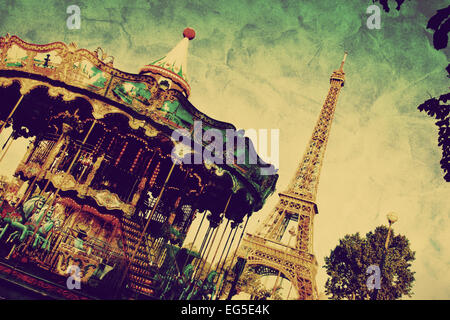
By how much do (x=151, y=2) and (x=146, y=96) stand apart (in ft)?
81.1

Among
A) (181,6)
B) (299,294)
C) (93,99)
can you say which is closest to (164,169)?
(93,99)

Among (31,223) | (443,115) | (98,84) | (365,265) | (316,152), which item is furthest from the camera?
(316,152)

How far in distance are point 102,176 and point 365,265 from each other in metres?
25.4

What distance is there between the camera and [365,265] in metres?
27.6

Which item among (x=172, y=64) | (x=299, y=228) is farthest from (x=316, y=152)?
(x=172, y=64)

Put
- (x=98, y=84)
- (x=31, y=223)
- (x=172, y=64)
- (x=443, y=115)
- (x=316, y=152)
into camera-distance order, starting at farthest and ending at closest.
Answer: (x=316, y=152), (x=172, y=64), (x=98, y=84), (x=31, y=223), (x=443, y=115)

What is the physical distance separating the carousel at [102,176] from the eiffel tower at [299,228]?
17.0 metres

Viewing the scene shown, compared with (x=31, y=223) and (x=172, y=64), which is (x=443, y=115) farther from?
(x=172, y=64)

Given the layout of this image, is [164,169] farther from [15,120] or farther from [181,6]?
[181,6]

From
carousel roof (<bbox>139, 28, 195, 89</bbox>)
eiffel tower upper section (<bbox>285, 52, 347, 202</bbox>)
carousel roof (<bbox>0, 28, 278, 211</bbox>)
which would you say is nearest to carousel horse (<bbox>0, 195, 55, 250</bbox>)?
carousel roof (<bbox>0, 28, 278, 211</bbox>)

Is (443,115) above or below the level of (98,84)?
below

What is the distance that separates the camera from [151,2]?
30.0 meters

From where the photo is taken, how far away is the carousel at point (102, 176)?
9.02 m

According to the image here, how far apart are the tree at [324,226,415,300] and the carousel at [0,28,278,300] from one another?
64.5ft
